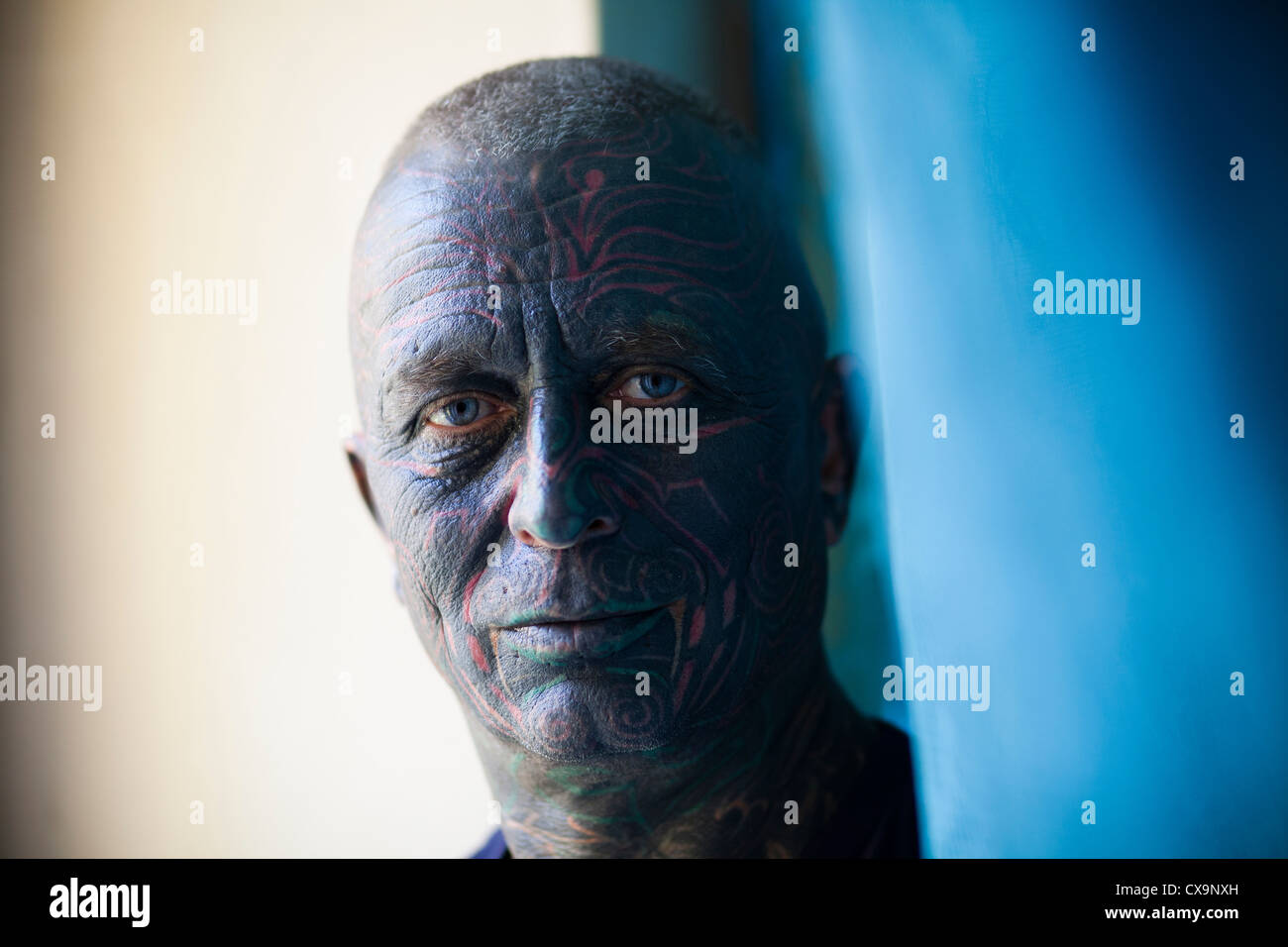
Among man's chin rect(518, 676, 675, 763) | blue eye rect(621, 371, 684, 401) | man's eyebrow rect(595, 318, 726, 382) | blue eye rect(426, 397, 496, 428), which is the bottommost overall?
man's chin rect(518, 676, 675, 763)

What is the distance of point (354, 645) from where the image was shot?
6.66 feet

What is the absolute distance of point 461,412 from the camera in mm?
1311

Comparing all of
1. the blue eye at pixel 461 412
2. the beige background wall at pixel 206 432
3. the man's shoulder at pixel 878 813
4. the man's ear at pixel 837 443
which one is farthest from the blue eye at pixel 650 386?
the beige background wall at pixel 206 432

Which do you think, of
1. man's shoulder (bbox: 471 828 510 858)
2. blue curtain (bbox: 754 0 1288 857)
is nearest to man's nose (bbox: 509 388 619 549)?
blue curtain (bbox: 754 0 1288 857)

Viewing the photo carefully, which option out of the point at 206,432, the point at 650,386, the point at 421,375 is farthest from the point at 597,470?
the point at 206,432

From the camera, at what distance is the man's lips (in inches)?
48.8

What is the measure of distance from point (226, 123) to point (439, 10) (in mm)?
444

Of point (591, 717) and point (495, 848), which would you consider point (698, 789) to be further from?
point (495, 848)

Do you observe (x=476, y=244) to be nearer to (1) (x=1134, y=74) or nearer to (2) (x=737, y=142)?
(2) (x=737, y=142)

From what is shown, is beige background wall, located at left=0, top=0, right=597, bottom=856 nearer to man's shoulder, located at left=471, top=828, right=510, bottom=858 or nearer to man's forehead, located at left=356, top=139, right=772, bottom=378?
man's shoulder, located at left=471, top=828, right=510, bottom=858

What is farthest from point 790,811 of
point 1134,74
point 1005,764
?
point 1134,74

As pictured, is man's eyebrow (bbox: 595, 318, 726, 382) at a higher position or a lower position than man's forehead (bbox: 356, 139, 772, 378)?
lower

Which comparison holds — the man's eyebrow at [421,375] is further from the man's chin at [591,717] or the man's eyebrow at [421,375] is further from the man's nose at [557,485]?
the man's chin at [591,717]

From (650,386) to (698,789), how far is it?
1.80ft
